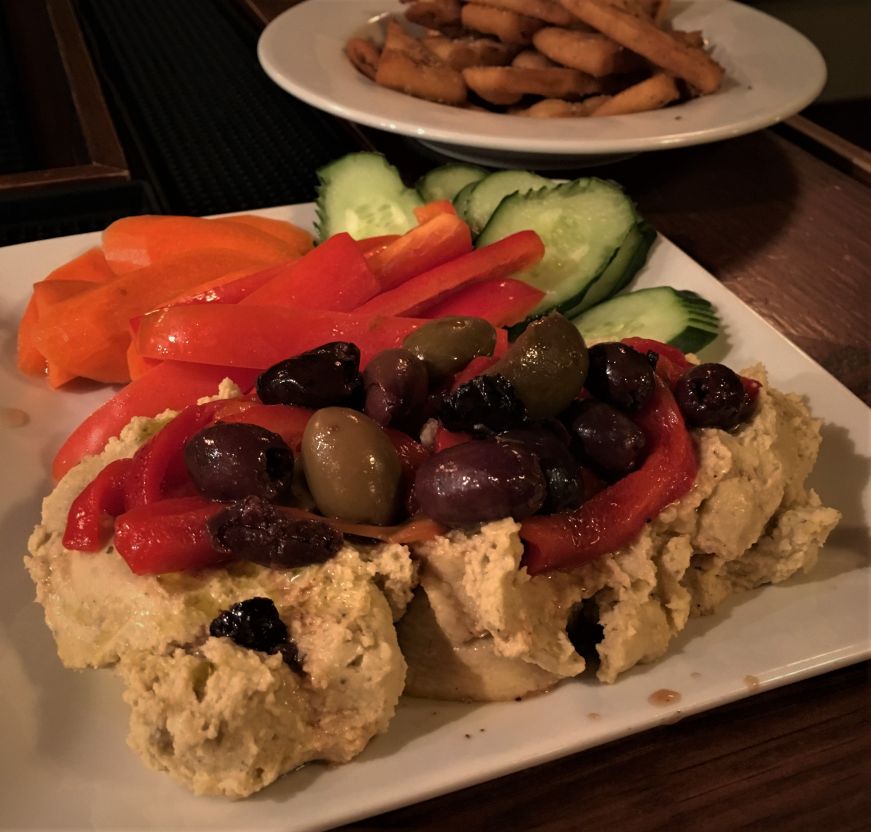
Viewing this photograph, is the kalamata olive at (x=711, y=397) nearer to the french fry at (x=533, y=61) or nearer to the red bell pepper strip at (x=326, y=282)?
the red bell pepper strip at (x=326, y=282)

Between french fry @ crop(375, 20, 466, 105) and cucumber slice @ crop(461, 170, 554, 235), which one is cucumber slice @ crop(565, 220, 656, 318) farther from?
french fry @ crop(375, 20, 466, 105)

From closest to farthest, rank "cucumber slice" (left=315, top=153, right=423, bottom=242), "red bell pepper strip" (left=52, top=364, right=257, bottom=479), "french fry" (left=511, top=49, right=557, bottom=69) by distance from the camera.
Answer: "red bell pepper strip" (left=52, top=364, right=257, bottom=479) < "cucumber slice" (left=315, top=153, right=423, bottom=242) < "french fry" (left=511, top=49, right=557, bottom=69)

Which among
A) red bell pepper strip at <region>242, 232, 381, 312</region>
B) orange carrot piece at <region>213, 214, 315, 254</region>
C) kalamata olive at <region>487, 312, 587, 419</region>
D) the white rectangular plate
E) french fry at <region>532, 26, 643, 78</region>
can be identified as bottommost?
the white rectangular plate

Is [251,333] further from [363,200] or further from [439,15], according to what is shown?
[439,15]

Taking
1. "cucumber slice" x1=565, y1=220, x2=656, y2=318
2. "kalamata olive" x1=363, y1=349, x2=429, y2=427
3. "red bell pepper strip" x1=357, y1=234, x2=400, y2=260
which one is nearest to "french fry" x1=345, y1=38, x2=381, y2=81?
"red bell pepper strip" x1=357, y1=234, x2=400, y2=260

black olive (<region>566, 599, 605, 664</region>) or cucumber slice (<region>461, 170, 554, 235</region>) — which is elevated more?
cucumber slice (<region>461, 170, 554, 235</region>)

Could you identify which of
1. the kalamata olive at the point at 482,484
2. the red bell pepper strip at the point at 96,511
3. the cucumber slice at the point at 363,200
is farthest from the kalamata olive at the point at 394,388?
the cucumber slice at the point at 363,200
